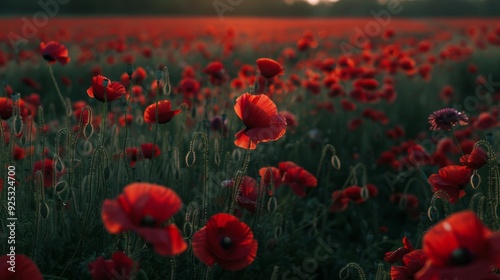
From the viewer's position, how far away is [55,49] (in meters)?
2.83

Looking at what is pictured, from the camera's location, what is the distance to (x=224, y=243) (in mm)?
1578

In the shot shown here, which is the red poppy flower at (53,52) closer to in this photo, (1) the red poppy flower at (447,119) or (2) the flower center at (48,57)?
(2) the flower center at (48,57)

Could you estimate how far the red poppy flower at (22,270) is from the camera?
138cm

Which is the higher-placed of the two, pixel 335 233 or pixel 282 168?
pixel 282 168

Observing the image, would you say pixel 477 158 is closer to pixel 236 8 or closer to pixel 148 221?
pixel 148 221

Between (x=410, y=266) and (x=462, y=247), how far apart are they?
0.53 meters

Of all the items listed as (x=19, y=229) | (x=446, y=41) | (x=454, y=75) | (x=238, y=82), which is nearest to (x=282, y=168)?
(x=19, y=229)

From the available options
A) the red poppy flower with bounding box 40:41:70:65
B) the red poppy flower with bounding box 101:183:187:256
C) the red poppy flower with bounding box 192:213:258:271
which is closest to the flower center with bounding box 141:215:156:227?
the red poppy flower with bounding box 101:183:187:256

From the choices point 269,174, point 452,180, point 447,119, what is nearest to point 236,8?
point 269,174

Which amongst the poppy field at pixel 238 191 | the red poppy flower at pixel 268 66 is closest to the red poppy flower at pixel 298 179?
the poppy field at pixel 238 191

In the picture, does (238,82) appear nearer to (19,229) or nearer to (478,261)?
(19,229)

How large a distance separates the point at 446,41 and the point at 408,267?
9.10m

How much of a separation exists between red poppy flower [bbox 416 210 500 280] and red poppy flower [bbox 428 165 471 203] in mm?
1025

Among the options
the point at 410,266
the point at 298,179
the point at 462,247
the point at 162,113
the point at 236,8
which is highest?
the point at 462,247
